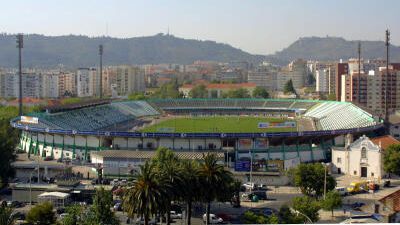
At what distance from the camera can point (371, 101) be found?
53562 millimetres

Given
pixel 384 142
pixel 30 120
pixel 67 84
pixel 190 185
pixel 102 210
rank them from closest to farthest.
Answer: pixel 102 210 < pixel 190 185 < pixel 384 142 < pixel 30 120 < pixel 67 84

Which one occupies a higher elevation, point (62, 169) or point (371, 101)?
point (371, 101)

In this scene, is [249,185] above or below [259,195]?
above

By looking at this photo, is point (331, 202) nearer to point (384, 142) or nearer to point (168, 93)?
point (384, 142)

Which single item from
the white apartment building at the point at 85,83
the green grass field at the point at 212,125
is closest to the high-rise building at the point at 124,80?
the white apartment building at the point at 85,83

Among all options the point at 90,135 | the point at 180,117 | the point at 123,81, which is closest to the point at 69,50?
the point at 123,81

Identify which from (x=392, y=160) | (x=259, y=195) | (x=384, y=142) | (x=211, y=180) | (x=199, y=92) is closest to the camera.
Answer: (x=211, y=180)

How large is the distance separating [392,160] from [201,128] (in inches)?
712

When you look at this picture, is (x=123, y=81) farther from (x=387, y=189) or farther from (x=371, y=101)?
(x=387, y=189)

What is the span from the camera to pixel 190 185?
55.6 feet

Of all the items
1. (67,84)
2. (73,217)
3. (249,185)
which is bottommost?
(249,185)

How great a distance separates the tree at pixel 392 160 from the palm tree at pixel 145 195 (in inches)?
547

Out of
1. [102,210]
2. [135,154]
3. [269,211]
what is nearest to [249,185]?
[269,211]

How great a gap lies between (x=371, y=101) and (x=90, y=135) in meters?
29.9
